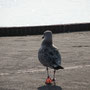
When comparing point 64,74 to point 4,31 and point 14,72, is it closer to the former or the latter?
point 14,72

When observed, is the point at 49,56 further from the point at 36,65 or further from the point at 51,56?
the point at 36,65

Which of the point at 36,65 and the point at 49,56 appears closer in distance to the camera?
the point at 49,56

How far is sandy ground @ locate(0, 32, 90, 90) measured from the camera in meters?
14.3

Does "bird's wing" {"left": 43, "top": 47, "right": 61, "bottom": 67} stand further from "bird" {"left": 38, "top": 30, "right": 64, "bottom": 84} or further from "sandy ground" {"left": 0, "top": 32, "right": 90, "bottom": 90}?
"sandy ground" {"left": 0, "top": 32, "right": 90, "bottom": 90}

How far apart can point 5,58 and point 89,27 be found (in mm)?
11381

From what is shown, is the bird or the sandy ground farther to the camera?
the sandy ground

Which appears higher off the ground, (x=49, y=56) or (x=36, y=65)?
(x=49, y=56)

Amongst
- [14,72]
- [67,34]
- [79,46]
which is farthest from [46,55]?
[67,34]

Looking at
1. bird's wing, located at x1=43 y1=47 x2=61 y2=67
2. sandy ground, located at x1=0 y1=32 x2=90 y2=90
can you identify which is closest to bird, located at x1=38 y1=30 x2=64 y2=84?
bird's wing, located at x1=43 y1=47 x2=61 y2=67

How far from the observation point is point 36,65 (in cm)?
1728

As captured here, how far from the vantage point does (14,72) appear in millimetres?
16078

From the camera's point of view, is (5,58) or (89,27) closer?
(5,58)

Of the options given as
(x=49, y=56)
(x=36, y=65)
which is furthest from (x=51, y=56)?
(x=36, y=65)

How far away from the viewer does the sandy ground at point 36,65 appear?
14.3 metres
